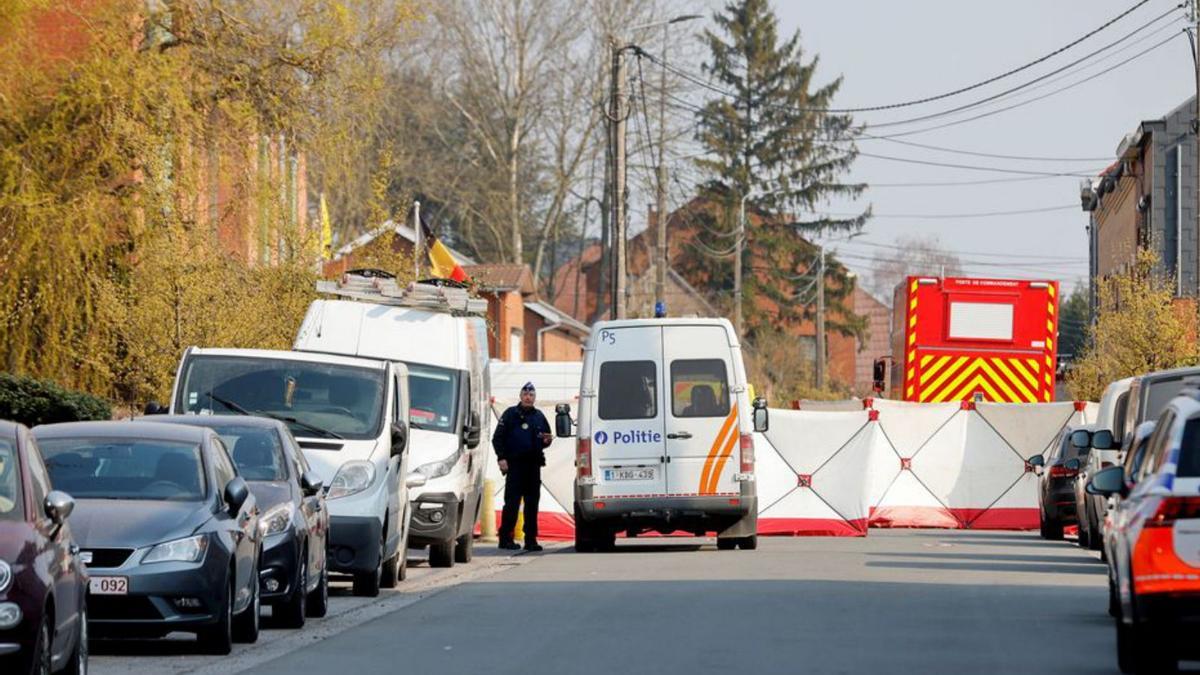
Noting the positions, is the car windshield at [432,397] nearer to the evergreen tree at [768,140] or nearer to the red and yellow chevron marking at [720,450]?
the red and yellow chevron marking at [720,450]

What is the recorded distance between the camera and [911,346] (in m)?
33.4

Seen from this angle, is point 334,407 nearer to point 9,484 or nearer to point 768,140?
point 9,484

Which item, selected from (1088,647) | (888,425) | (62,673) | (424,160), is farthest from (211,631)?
(424,160)

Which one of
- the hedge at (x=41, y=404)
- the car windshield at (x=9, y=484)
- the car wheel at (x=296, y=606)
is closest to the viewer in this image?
the car windshield at (x=9, y=484)

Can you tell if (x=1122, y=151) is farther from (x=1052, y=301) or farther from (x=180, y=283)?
(x=180, y=283)

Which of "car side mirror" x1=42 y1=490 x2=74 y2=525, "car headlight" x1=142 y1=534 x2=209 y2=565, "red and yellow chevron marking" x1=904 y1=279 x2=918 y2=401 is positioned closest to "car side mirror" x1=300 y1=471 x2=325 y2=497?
"car headlight" x1=142 y1=534 x2=209 y2=565

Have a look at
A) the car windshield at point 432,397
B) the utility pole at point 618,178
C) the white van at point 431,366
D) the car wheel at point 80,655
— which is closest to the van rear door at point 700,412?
the white van at point 431,366

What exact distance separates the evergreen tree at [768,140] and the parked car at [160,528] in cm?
6805

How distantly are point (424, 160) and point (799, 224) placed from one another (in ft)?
65.0

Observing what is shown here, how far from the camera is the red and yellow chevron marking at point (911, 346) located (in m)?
33.0

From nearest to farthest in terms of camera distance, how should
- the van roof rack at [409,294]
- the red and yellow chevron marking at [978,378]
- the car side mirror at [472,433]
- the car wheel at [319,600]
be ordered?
the car wheel at [319,600] < the car side mirror at [472,433] < the van roof rack at [409,294] < the red and yellow chevron marking at [978,378]

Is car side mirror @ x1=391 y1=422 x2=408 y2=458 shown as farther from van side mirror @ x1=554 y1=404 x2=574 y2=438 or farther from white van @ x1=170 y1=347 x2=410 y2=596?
van side mirror @ x1=554 y1=404 x2=574 y2=438

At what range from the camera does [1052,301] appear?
33.0 m

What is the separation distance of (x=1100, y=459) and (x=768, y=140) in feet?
202
